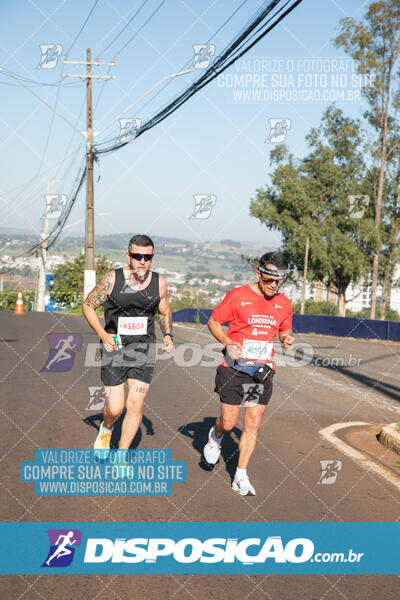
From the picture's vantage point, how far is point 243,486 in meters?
5.44

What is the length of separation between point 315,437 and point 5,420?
3563 millimetres

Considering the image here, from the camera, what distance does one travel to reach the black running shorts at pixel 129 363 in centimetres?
576

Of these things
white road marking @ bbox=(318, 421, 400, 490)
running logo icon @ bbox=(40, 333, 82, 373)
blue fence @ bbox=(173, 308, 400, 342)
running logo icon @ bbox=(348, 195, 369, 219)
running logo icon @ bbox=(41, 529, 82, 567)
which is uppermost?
running logo icon @ bbox=(348, 195, 369, 219)

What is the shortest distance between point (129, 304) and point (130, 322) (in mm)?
157

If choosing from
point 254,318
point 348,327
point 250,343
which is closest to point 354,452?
point 250,343

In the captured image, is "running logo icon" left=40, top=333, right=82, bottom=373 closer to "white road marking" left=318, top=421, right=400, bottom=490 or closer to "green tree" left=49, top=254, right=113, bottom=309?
"white road marking" left=318, top=421, right=400, bottom=490

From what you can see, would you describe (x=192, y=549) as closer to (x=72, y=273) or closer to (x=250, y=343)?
(x=250, y=343)

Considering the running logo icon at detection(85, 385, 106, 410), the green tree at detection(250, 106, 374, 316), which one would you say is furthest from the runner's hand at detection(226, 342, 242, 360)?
the green tree at detection(250, 106, 374, 316)

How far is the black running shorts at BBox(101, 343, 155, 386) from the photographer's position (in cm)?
576

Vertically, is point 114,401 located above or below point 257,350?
below

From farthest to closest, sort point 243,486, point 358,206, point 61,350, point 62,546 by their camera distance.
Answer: point 358,206
point 61,350
point 243,486
point 62,546

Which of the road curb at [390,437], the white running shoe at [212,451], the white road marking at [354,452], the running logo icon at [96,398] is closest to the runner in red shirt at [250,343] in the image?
the white running shoe at [212,451]

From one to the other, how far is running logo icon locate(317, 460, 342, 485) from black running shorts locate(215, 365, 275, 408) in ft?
3.08

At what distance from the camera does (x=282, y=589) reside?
3.88m
